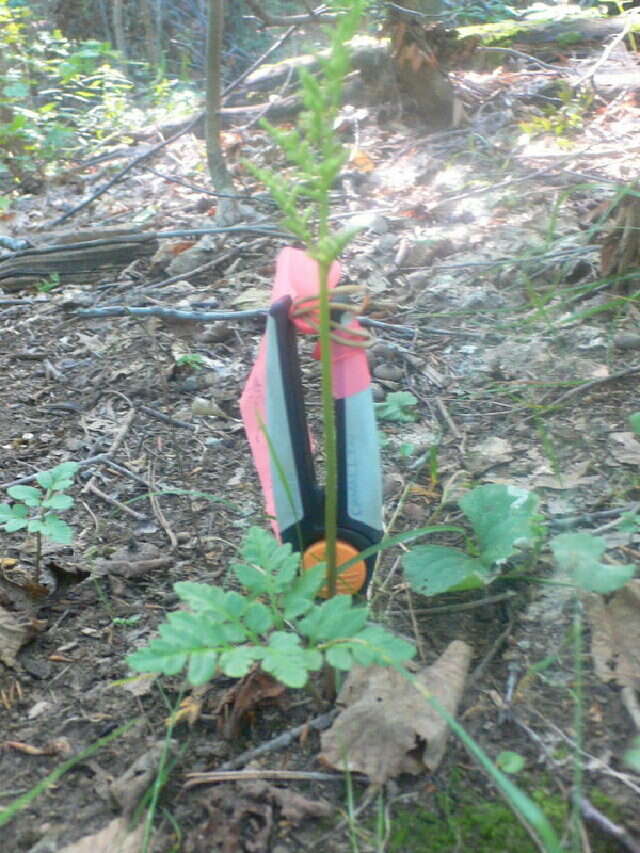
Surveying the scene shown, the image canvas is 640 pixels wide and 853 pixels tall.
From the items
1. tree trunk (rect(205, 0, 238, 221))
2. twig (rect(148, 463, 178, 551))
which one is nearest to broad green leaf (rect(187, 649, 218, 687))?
twig (rect(148, 463, 178, 551))

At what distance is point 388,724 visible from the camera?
1.08m

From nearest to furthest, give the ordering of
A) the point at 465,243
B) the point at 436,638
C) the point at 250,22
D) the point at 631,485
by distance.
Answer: the point at 436,638 < the point at 631,485 < the point at 465,243 < the point at 250,22

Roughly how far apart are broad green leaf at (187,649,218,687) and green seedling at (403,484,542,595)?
1.47ft

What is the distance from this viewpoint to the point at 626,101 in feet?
13.8

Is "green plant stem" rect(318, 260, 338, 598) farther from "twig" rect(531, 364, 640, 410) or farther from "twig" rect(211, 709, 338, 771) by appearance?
"twig" rect(531, 364, 640, 410)

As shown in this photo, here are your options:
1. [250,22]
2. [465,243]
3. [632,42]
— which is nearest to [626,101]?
[632,42]

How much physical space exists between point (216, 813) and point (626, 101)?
424 centimetres

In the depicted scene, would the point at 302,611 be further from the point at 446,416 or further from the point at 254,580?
the point at 446,416

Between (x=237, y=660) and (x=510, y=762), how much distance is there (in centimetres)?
41

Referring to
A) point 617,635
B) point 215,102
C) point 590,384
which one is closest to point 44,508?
point 617,635

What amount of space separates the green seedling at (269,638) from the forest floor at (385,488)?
0.22 metres

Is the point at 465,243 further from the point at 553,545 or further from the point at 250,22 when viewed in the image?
the point at 250,22

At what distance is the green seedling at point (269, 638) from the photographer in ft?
2.89

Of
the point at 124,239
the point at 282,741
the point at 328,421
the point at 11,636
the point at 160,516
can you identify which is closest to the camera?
the point at 328,421
